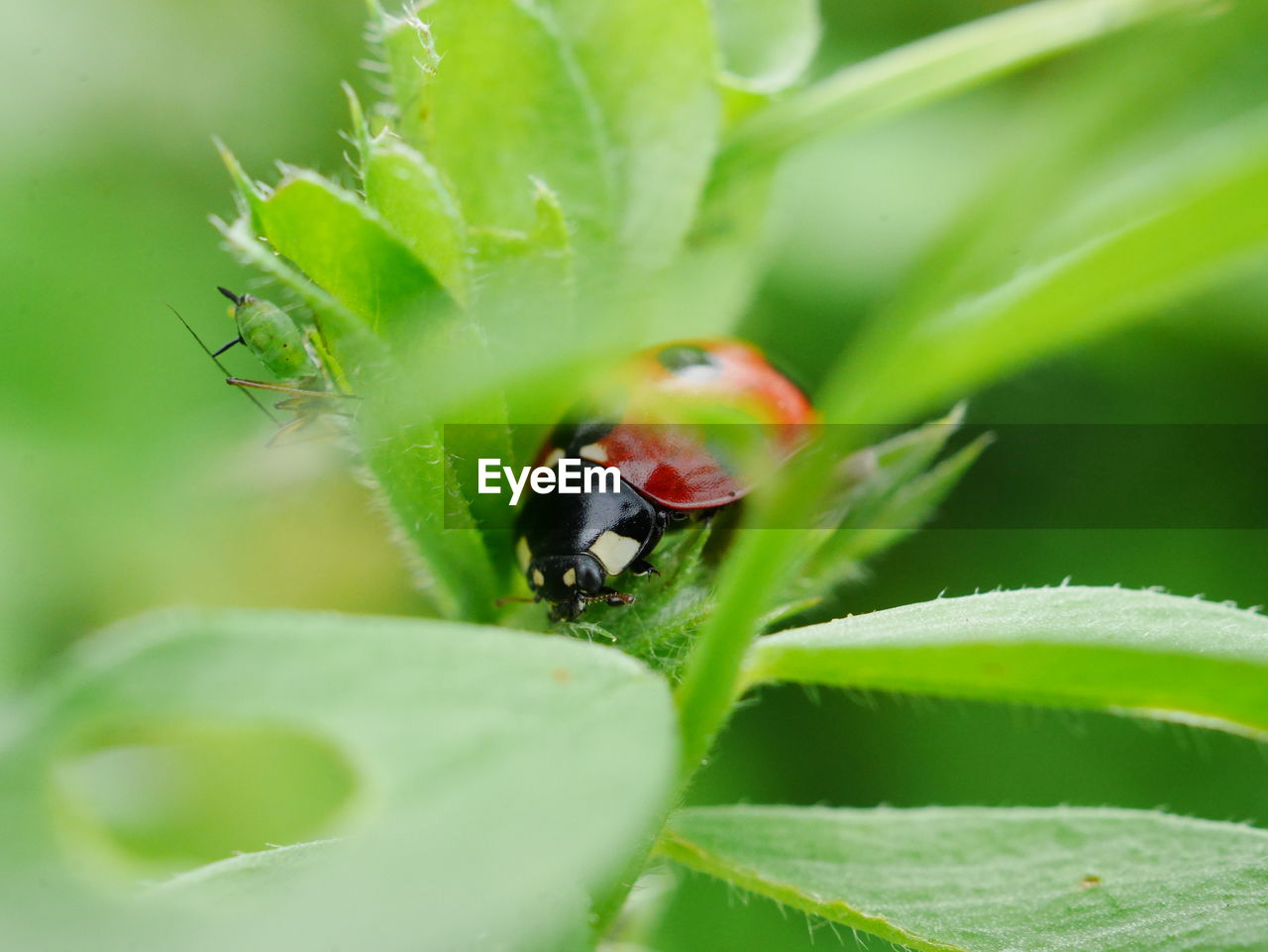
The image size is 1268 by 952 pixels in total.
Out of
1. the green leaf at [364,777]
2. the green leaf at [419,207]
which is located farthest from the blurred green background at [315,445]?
the green leaf at [364,777]

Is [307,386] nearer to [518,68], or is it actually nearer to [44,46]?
[518,68]

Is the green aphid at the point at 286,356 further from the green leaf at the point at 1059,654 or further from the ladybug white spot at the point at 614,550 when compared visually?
the green leaf at the point at 1059,654

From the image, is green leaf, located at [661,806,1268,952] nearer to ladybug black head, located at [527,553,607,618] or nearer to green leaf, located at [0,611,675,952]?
ladybug black head, located at [527,553,607,618]

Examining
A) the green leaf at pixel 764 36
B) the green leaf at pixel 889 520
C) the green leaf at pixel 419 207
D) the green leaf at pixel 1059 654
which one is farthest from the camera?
the green leaf at pixel 764 36

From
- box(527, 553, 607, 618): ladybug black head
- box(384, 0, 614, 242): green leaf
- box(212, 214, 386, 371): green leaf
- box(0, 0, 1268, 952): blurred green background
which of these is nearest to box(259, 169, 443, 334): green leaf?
box(212, 214, 386, 371): green leaf

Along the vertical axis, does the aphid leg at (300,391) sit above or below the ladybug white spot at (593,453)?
below

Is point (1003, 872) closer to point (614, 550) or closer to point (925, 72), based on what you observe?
point (614, 550)

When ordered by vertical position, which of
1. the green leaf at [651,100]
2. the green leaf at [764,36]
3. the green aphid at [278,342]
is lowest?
the green aphid at [278,342]
